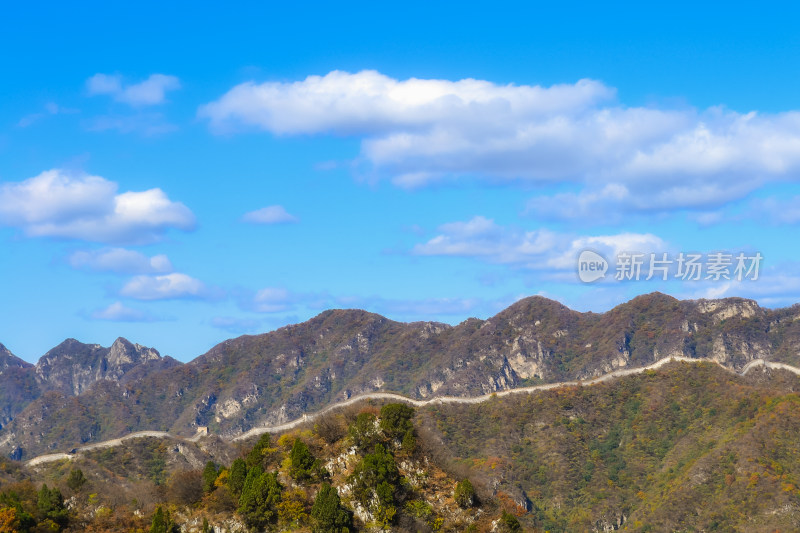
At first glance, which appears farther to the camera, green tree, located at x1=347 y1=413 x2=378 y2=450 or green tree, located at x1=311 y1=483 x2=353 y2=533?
green tree, located at x1=347 y1=413 x2=378 y2=450

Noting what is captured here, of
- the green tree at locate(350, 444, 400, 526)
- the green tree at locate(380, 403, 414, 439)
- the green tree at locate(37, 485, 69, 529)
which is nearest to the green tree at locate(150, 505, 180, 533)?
the green tree at locate(37, 485, 69, 529)

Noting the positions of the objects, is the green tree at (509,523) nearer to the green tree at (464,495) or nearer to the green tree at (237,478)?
the green tree at (464,495)

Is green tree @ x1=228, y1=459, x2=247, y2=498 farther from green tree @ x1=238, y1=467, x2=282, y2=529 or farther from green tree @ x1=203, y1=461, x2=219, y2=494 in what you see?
green tree @ x1=238, y1=467, x2=282, y2=529

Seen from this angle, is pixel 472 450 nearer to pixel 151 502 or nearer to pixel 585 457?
pixel 585 457

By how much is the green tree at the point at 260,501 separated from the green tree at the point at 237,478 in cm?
199

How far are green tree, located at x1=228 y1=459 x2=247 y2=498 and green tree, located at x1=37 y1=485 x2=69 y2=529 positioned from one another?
12.3 metres

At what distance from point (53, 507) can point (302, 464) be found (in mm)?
18837

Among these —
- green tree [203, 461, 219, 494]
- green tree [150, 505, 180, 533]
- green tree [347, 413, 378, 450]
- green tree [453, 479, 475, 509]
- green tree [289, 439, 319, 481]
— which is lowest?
green tree [150, 505, 180, 533]

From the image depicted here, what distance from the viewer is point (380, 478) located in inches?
2381

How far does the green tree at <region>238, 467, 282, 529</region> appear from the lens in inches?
2346

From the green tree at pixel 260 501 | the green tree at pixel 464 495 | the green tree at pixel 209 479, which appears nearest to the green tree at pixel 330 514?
the green tree at pixel 260 501

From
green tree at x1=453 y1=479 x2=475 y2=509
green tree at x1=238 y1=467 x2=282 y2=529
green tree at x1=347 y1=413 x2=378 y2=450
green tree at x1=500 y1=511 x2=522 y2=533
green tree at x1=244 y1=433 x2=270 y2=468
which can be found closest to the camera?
green tree at x1=500 y1=511 x2=522 y2=533

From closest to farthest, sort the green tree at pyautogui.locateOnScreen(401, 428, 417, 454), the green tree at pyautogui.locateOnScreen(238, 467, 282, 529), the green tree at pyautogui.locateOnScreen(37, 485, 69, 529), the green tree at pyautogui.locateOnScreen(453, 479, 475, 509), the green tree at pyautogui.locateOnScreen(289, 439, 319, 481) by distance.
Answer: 1. the green tree at pyautogui.locateOnScreen(238, 467, 282, 529)
2. the green tree at pyautogui.locateOnScreen(453, 479, 475, 509)
3. the green tree at pyautogui.locateOnScreen(37, 485, 69, 529)
4. the green tree at pyautogui.locateOnScreen(289, 439, 319, 481)
5. the green tree at pyautogui.locateOnScreen(401, 428, 417, 454)

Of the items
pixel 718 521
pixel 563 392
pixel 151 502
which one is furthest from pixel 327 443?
pixel 563 392
